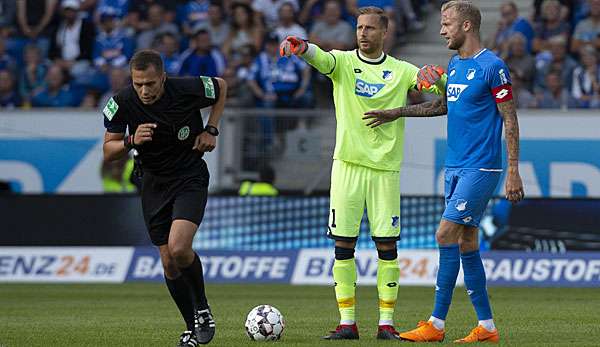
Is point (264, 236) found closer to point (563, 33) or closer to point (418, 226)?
point (418, 226)

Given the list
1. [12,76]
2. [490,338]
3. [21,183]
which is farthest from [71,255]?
→ [490,338]

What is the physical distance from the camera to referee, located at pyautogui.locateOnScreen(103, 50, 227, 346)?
920 cm

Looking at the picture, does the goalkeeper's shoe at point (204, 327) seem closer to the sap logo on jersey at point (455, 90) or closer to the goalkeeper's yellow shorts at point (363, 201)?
the goalkeeper's yellow shorts at point (363, 201)

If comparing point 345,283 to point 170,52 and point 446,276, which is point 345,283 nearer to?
point 446,276

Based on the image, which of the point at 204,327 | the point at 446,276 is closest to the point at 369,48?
the point at 446,276

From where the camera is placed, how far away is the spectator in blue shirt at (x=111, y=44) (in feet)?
72.0

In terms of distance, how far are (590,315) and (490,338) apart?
127 inches

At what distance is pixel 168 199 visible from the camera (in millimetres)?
9375

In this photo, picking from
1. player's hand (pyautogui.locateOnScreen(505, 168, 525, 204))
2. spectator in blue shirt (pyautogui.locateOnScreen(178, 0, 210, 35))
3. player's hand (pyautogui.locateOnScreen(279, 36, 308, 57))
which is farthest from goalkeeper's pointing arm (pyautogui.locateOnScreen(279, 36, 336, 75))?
spectator in blue shirt (pyautogui.locateOnScreen(178, 0, 210, 35))

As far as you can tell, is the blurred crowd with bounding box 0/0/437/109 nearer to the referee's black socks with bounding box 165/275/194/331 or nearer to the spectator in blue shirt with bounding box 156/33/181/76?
the spectator in blue shirt with bounding box 156/33/181/76

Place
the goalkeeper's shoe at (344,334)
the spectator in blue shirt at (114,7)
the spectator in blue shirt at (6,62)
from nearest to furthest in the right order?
1. the goalkeeper's shoe at (344,334)
2. the spectator in blue shirt at (6,62)
3. the spectator in blue shirt at (114,7)

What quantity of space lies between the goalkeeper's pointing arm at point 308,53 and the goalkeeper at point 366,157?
1 cm

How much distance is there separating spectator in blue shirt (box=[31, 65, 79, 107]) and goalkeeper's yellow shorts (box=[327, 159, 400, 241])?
39.2ft

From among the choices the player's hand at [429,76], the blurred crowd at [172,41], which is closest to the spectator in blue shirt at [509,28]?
the blurred crowd at [172,41]
